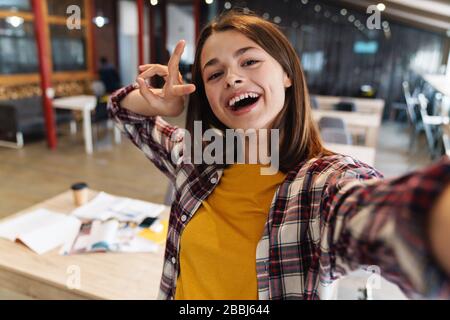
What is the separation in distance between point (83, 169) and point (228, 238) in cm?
459

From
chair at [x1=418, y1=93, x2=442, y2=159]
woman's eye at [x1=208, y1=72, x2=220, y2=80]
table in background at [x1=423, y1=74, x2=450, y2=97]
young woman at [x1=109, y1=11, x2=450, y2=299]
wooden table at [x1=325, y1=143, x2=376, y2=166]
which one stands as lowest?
chair at [x1=418, y1=93, x2=442, y2=159]

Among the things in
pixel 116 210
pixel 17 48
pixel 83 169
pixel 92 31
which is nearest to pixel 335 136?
pixel 116 210

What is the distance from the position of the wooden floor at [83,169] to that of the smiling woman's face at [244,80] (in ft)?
9.18

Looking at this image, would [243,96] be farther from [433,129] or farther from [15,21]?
[15,21]

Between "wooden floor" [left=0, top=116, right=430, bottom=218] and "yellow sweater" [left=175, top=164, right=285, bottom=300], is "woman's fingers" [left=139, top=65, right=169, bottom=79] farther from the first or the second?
"wooden floor" [left=0, top=116, right=430, bottom=218]

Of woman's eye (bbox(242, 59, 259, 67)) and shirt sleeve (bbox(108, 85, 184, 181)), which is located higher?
woman's eye (bbox(242, 59, 259, 67))

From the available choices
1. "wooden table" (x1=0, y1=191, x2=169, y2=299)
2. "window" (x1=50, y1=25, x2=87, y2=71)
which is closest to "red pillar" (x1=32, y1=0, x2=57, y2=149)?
"window" (x1=50, y1=25, x2=87, y2=71)

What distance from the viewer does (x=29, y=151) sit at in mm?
5750

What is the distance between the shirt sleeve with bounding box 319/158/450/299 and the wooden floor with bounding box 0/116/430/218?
3.00m

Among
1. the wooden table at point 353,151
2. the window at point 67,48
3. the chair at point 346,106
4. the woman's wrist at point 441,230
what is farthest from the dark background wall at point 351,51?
the woman's wrist at point 441,230

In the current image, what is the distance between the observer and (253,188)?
0.86 m

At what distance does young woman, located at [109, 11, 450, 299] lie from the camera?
681 millimetres

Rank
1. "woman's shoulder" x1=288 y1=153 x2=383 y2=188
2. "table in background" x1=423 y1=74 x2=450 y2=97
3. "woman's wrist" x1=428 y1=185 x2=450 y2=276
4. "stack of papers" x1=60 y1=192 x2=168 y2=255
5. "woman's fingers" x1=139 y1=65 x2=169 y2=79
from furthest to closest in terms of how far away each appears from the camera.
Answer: "table in background" x1=423 y1=74 x2=450 y2=97, "stack of papers" x1=60 y1=192 x2=168 y2=255, "woman's fingers" x1=139 y1=65 x2=169 y2=79, "woman's shoulder" x1=288 y1=153 x2=383 y2=188, "woman's wrist" x1=428 y1=185 x2=450 y2=276

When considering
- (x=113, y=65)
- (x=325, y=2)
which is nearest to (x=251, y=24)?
(x=113, y=65)
